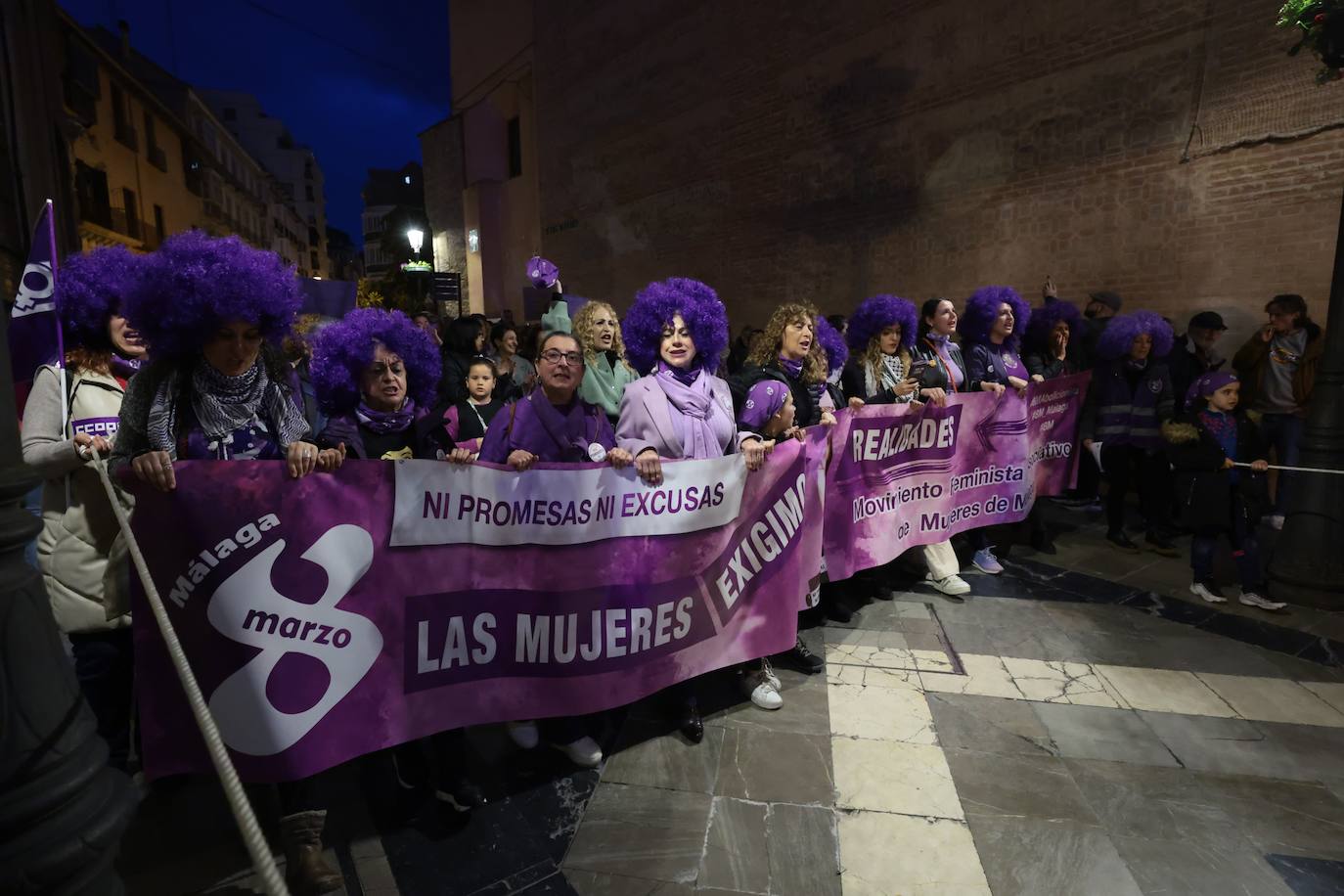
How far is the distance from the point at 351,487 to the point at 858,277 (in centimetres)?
963

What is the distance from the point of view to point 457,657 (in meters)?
2.49

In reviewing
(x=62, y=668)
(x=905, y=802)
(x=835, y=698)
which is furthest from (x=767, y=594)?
(x=62, y=668)

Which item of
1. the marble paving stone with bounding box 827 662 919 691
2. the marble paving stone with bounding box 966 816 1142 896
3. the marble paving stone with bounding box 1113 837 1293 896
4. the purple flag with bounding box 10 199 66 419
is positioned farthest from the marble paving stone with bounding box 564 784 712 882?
the purple flag with bounding box 10 199 66 419

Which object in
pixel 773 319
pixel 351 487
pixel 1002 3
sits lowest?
pixel 351 487

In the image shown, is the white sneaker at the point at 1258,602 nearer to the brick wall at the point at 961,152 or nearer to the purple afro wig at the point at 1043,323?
the purple afro wig at the point at 1043,323

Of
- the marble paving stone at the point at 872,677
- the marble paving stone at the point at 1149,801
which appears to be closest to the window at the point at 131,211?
the marble paving stone at the point at 872,677

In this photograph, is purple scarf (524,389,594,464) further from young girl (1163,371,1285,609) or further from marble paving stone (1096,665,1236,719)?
young girl (1163,371,1285,609)

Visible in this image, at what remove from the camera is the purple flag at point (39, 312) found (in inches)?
95.7

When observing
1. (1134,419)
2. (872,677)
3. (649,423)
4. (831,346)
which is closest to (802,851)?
(872,677)

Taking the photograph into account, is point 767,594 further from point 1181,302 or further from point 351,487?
point 1181,302

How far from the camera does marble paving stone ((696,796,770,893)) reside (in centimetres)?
221

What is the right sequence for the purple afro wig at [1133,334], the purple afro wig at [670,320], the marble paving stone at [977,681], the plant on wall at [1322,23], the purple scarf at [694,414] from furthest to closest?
the purple afro wig at [1133,334]
the plant on wall at [1322,23]
the marble paving stone at [977,681]
the purple afro wig at [670,320]
the purple scarf at [694,414]

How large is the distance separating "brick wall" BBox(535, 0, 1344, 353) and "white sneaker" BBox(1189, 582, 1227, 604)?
351 cm

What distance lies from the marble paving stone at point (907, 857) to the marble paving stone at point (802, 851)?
0.14 feet
